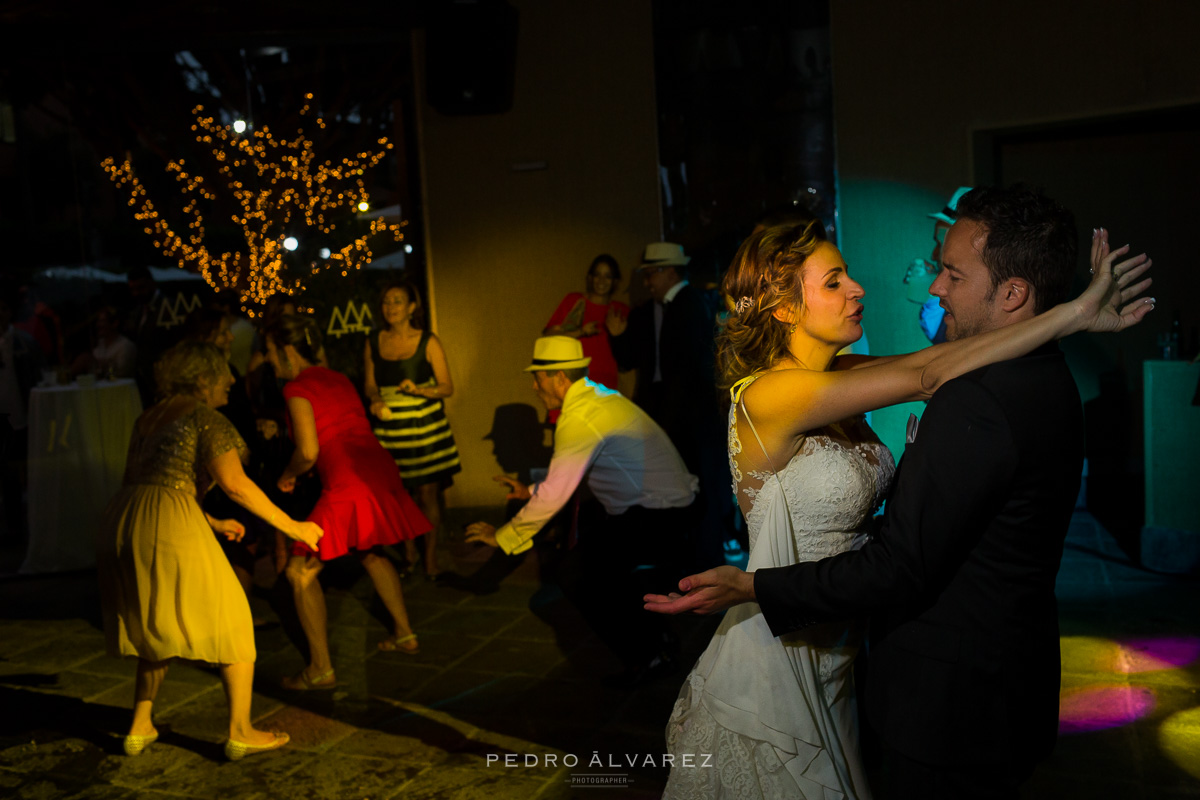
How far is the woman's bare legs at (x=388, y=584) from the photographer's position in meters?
4.56

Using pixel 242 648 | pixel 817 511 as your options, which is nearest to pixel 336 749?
pixel 242 648

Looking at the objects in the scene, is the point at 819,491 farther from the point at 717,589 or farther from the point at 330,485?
the point at 330,485

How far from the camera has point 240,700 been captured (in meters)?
3.73

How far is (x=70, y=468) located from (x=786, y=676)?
5.85 metres

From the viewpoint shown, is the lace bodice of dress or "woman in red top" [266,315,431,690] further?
"woman in red top" [266,315,431,690]

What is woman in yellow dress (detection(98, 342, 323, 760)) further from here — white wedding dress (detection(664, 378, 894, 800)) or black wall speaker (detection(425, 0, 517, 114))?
black wall speaker (detection(425, 0, 517, 114))

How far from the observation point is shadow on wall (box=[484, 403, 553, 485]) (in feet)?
24.5

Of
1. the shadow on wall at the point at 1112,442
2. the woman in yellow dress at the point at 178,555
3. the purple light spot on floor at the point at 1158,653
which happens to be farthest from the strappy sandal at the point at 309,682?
the shadow on wall at the point at 1112,442

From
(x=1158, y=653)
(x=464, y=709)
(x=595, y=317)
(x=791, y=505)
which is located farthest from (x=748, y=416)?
(x=595, y=317)

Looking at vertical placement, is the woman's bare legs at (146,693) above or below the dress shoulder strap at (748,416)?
below

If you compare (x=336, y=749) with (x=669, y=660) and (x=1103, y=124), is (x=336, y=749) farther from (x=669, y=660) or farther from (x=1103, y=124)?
(x=1103, y=124)

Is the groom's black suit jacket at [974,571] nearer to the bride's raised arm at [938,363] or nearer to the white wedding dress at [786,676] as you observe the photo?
the bride's raised arm at [938,363]

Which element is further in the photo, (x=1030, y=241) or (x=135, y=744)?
(x=135, y=744)

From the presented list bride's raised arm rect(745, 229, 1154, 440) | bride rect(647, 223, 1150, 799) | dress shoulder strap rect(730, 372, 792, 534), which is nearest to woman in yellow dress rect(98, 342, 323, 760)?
bride rect(647, 223, 1150, 799)
